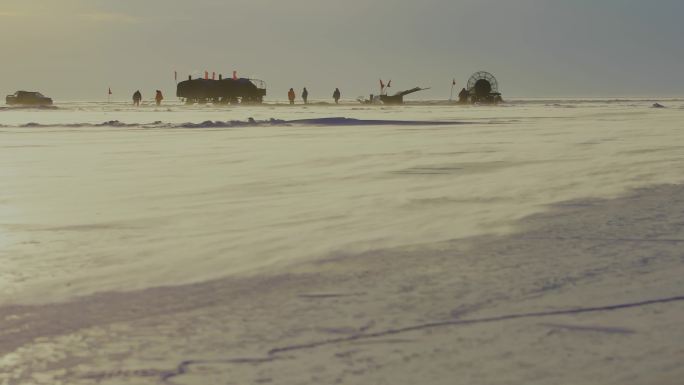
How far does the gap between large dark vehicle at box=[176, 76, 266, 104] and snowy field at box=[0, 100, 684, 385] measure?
230 ft

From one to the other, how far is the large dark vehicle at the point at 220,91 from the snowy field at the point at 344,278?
70.1 m

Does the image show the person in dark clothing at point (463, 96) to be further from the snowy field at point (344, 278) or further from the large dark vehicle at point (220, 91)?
the snowy field at point (344, 278)

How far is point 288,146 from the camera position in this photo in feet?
56.8

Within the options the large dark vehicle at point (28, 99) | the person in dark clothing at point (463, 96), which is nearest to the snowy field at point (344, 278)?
the large dark vehicle at point (28, 99)

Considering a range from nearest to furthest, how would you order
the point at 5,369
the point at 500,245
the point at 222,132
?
the point at 5,369, the point at 500,245, the point at 222,132

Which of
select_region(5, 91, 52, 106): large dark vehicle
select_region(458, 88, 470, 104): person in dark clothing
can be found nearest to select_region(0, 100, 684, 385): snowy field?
select_region(5, 91, 52, 106): large dark vehicle

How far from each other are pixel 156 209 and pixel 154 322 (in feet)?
13.3

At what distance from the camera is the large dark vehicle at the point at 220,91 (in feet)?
264

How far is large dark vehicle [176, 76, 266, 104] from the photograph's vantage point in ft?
264

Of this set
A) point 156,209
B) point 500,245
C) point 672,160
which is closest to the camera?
point 500,245

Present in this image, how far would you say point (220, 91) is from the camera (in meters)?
80.6

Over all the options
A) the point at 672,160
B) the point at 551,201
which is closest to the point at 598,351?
the point at 551,201

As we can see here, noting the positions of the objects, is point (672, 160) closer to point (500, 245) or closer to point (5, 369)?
point (500, 245)

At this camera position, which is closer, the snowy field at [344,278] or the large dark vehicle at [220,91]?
the snowy field at [344,278]
